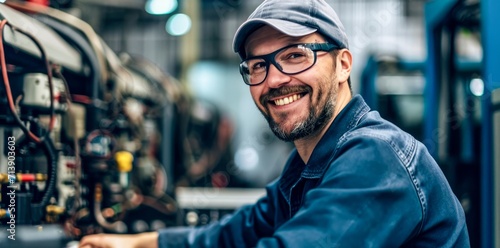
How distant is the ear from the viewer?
5.38 feet

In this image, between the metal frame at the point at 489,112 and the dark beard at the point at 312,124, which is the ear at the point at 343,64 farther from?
the metal frame at the point at 489,112

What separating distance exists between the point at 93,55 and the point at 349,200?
1.64 metres

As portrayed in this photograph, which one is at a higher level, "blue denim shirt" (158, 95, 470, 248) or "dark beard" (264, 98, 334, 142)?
"dark beard" (264, 98, 334, 142)

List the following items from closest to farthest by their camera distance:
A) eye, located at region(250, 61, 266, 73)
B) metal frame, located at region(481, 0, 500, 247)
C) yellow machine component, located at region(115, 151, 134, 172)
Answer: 1. eye, located at region(250, 61, 266, 73)
2. metal frame, located at region(481, 0, 500, 247)
3. yellow machine component, located at region(115, 151, 134, 172)

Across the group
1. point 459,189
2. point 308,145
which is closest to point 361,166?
point 308,145

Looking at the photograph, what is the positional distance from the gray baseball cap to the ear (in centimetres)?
4

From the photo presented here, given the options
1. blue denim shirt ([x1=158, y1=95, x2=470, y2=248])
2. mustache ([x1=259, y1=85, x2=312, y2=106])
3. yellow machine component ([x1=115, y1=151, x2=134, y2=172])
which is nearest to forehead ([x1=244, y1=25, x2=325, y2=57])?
mustache ([x1=259, y1=85, x2=312, y2=106])

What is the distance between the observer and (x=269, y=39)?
1.58 metres

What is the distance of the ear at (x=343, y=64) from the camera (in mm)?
1639

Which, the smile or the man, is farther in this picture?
the smile

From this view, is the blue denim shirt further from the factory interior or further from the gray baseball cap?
the factory interior

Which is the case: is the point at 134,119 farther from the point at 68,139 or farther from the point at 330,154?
the point at 330,154

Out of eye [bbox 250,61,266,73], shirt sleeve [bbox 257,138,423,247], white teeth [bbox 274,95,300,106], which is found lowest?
shirt sleeve [bbox 257,138,423,247]

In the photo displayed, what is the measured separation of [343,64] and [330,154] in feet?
0.95
